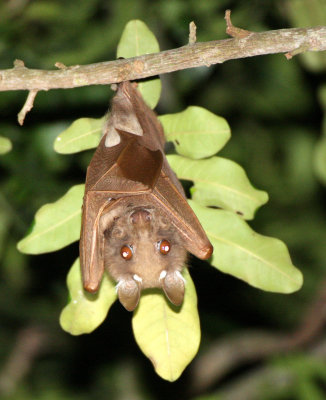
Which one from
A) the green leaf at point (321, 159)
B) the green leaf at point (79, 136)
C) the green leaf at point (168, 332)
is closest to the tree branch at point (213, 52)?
the green leaf at point (79, 136)

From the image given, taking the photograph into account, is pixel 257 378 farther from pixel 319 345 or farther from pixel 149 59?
pixel 149 59

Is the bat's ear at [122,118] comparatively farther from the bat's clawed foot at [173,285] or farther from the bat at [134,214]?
the bat's clawed foot at [173,285]

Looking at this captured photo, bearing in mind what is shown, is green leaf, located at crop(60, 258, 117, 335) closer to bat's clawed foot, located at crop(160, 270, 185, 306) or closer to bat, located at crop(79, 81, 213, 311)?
bat, located at crop(79, 81, 213, 311)

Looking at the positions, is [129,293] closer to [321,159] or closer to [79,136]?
[79,136]

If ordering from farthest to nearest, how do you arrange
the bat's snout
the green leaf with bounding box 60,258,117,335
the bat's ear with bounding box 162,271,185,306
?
the bat's snout < the green leaf with bounding box 60,258,117,335 < the bat's ear with bounding box 162,271,185,306

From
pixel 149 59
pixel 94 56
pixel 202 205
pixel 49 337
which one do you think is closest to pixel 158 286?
pixel 202 205

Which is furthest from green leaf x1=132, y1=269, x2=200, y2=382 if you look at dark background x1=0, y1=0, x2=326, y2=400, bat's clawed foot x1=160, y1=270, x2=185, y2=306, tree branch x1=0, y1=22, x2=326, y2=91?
dark background x1=0, y1=0, x2=326, y2=400
